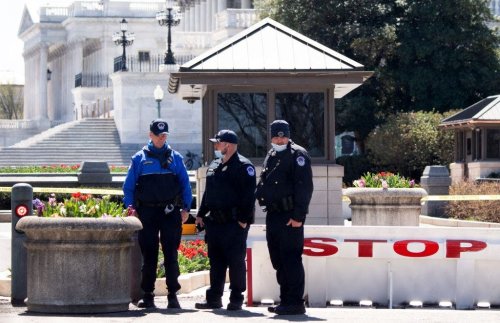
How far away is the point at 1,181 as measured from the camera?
38.0m

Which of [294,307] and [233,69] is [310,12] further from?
[294,307]

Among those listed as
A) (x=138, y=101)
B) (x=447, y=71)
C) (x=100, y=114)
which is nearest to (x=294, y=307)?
(x=447, y=71)

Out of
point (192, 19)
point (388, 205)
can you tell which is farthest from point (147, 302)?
point (192, 19)

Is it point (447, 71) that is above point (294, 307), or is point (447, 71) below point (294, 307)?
above

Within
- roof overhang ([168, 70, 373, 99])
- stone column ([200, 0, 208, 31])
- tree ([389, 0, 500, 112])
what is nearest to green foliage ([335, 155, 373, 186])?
tree ([389, 0, 500, 112])

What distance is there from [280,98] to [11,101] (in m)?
131

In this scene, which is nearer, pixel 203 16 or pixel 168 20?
pixel 168 20

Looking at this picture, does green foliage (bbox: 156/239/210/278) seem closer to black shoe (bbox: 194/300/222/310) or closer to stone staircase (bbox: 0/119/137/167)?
black shoe (bbox: 194/300/222/310)

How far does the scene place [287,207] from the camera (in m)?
13.9

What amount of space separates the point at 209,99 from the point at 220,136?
7569mm

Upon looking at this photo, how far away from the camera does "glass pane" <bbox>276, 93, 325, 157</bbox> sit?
71.7 ft

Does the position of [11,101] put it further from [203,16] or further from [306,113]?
[306,113]

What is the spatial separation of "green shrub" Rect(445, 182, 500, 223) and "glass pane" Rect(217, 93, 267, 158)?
9.65 metres

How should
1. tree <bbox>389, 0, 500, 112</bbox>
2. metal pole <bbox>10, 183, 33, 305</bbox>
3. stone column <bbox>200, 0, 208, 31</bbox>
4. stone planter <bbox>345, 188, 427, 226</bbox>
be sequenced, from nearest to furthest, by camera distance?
metal pole <bbox>10, 183, 33, 305</bbox> → stone planter <bbox>345, 188, 427, 226</bbox> → tree <bbox>389, 0, 500, 112</bbox> → stone column <bbox>200, 0, 208, 31</bbox>
